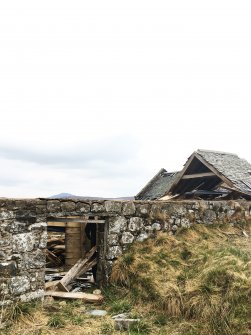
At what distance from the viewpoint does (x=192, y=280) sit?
6.61 m

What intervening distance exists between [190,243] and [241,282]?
8.35ft

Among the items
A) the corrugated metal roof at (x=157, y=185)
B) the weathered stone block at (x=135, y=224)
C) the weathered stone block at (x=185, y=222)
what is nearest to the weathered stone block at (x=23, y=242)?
the weathered stone block at (x=135, y=224)

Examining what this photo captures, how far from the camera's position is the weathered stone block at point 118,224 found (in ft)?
26.5

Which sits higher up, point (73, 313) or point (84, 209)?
point (84, 209)

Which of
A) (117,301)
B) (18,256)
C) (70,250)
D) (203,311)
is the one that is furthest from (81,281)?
(203,311)

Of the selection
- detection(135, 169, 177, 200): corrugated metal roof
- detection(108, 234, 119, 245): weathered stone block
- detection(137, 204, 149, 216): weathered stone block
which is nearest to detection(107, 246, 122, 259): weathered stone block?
A: detection(108, 234, 119, 245): weathered stone block

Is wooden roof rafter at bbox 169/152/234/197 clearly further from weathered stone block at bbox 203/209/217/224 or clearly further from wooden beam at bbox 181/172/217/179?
weathered stone block at bbox 203/209/217/224

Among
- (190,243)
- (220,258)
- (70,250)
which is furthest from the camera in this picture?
(70,250)

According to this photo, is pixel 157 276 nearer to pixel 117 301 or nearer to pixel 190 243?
pixel 117 301

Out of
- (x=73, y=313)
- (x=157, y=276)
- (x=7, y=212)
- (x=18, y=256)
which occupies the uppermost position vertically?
(x=7, y=212)

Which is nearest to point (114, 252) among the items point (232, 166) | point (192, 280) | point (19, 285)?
point (192, 280)

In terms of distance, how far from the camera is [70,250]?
9.61m

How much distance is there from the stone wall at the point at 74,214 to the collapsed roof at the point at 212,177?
3318 mm

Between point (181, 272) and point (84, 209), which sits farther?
point (84, 209)
